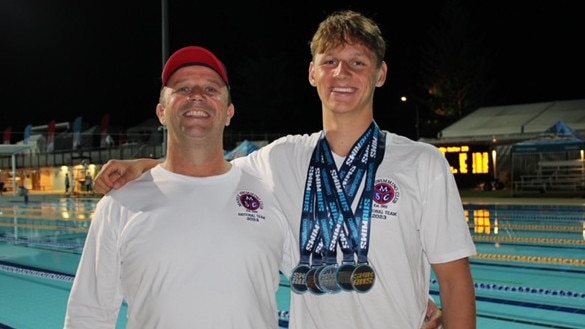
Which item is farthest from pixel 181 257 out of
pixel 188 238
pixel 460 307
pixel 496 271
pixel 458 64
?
pixel 458 64

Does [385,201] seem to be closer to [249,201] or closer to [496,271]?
[249,201]

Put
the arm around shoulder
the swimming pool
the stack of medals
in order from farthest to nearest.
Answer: the swimming pool → the arm around shoulder → the stack of medals

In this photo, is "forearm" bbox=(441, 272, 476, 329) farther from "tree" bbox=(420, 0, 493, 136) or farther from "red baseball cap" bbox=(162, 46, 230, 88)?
"tree" bbox=(420, 0, 493, 136)

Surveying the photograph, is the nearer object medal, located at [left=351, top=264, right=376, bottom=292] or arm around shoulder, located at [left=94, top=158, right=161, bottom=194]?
medal, located at [left=351, top=264, right=376, bottom=292]

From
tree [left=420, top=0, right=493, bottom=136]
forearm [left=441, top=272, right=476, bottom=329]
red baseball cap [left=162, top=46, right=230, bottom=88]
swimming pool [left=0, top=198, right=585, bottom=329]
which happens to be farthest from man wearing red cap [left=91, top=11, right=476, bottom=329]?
tree [left=420, top=0, right=493, bottom=136]

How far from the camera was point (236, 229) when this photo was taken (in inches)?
73.0

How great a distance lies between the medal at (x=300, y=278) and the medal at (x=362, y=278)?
171 mm

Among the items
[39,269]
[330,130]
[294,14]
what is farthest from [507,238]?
[294,14]

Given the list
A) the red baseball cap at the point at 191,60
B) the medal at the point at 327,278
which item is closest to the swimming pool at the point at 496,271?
the medal at the point at 327,278

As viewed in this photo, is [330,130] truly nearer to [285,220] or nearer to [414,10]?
[285,220]

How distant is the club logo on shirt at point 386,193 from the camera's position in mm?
1915

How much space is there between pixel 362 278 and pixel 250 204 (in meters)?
0.46

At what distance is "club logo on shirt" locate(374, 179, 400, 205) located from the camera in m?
1.92

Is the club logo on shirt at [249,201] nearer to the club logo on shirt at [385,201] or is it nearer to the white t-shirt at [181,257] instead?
the white t-shirt at [181,257]
